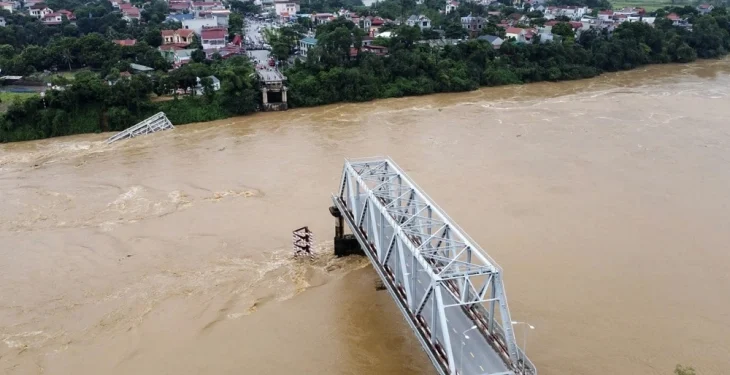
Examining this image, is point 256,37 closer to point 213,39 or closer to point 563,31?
point 213,39

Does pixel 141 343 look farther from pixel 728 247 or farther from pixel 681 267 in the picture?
pixel 728 247

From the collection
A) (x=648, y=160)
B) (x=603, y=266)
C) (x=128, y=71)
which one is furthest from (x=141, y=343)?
(x=128, y=71)

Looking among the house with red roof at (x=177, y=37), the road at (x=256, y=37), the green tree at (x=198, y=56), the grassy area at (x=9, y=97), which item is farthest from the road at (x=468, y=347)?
the house with red roof at (x=177, y=37)

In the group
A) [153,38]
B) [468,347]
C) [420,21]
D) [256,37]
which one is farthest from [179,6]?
[468,347]

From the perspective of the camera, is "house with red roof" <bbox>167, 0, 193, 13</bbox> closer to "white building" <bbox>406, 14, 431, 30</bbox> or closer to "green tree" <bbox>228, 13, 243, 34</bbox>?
"green tree" <bbox>228, 13, 243, 34</bbox>

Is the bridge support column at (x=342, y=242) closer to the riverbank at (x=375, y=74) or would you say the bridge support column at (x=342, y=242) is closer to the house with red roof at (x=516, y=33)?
the riverbank at (x=375, y=74)
